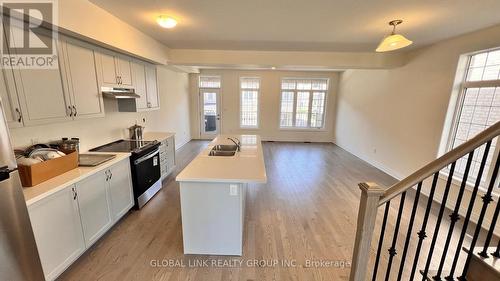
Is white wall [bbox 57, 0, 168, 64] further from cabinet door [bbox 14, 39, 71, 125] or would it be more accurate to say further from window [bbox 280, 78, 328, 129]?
window [bbox 280, 78, 328, 129]

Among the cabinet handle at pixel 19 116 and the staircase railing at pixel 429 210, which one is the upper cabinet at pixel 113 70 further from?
the staircase railing at pixel 429 210

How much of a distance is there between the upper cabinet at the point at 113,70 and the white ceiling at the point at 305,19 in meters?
0.58

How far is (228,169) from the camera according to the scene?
2240 mm

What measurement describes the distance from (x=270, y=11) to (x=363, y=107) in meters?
4.56

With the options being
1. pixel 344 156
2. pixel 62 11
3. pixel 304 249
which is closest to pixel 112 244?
pixel 304 249

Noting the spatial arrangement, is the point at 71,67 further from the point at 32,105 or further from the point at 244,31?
the point at 244,31

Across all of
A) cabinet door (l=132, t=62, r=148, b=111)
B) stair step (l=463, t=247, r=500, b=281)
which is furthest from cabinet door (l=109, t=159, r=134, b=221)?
stair step (l=463, t=247, r=500, b=281)

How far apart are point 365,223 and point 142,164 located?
2.92 metres

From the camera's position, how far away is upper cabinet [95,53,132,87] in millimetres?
2716

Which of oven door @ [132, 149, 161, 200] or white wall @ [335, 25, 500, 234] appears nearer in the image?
oven door @ [132, 149, 161, 200]

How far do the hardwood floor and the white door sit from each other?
397 centimetres

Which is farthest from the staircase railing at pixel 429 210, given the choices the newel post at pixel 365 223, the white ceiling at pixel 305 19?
the white ceiling at pixel 305 19

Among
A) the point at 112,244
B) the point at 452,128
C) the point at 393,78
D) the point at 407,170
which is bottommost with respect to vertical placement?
the point at 112,244

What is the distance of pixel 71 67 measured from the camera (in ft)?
7.48
